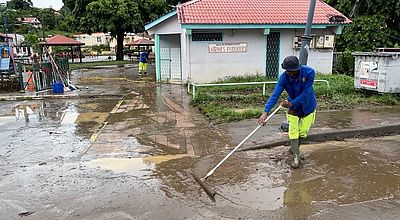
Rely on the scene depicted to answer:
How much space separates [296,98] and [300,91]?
13 cm

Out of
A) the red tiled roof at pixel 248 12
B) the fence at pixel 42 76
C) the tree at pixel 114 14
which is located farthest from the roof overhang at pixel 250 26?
the tree at pixel 114 14

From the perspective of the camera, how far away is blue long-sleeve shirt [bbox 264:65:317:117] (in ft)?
17.9

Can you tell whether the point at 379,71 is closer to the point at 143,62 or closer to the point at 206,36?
the point at 206,36

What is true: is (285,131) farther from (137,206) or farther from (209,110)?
(137,206)

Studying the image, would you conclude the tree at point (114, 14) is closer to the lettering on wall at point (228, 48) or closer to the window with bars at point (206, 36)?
the window with bars at point (206, 36)

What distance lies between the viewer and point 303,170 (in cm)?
560

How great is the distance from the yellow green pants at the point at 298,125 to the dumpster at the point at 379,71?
584cm

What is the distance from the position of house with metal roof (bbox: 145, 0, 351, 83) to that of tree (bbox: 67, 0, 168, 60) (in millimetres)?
13937

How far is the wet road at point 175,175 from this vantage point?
4359 millimetres

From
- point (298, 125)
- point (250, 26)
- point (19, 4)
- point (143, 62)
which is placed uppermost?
point (19, 4)

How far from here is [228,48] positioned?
50.1 feet

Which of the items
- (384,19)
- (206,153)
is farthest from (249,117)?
(384,19)

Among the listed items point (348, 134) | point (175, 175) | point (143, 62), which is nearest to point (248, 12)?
point (143, 62)

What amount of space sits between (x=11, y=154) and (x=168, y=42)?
1116 cm
